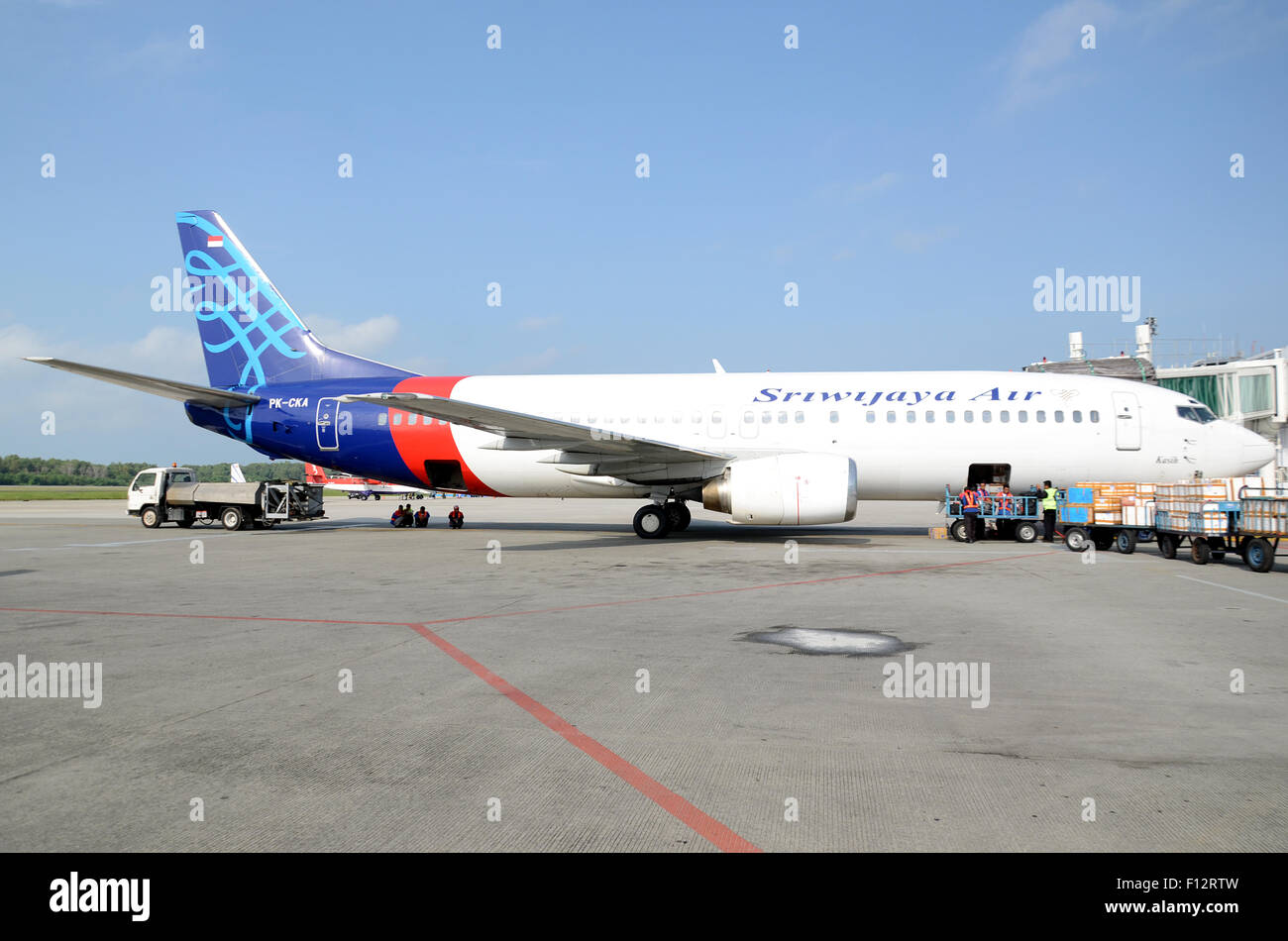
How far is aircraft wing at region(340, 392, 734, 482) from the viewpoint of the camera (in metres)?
16.1

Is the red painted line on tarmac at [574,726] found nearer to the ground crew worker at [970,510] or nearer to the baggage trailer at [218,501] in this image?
the ground crew worker at [970,510]

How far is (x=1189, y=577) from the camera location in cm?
1249

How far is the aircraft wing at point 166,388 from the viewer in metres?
18.1

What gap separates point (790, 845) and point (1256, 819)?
219 centimetres

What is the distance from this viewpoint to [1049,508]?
1838 centimetres

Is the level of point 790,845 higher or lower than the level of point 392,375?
lower

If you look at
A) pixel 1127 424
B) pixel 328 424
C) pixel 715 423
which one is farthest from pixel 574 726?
pixel 328 424

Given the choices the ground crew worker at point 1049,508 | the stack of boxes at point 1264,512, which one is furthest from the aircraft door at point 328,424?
the stack of boxes at point 1264,512

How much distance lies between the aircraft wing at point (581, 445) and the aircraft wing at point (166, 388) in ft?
21.7

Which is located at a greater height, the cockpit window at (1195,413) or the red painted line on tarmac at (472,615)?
the cockpit window at (1195,413)

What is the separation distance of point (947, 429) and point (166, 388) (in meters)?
20.1

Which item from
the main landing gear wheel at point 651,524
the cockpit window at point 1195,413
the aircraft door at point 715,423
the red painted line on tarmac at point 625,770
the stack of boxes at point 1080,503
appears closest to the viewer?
the red painted line on tarmac at point 625,770
